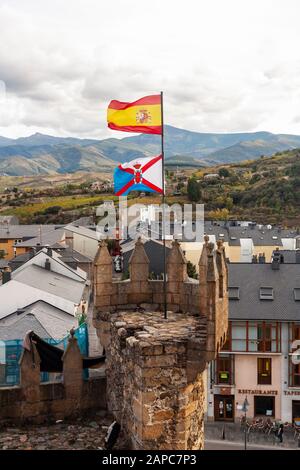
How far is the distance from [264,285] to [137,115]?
2733 centimetres

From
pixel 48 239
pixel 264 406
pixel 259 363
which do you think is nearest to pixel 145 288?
pixel 259 363

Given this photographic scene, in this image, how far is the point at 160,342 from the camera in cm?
1044

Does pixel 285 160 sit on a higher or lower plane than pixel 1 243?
higher

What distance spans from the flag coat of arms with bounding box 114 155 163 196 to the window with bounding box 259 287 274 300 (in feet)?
82.6

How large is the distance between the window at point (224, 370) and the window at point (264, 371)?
6.03 feet

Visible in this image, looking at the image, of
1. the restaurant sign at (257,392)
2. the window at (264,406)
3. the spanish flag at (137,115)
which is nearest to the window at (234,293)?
the restaurant sign at (257,392)

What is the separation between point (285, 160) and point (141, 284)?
632ft

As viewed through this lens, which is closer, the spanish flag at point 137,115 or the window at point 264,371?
the spanish flag at point 137,115

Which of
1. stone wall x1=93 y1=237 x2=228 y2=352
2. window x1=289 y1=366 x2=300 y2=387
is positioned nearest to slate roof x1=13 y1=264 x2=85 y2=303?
window x1=289 y1=366 x2=300 y2=387

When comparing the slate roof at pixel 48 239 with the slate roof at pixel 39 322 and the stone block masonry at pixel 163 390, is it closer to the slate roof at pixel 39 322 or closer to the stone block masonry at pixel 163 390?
the slate roof at pixel 39 322

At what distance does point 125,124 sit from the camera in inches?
534

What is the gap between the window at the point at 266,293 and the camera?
37.2m
